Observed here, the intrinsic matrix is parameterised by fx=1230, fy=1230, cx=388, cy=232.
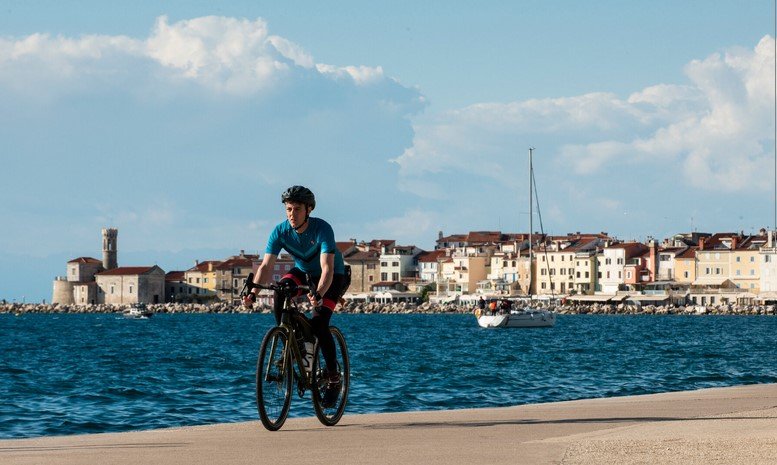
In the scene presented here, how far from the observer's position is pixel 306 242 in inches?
384

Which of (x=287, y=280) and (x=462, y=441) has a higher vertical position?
(x=287, y=280)

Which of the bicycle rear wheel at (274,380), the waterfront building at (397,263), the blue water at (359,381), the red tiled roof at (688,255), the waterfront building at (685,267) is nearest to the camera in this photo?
the bicycle rear wheel at (274,380)

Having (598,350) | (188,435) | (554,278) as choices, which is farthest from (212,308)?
(188,435)

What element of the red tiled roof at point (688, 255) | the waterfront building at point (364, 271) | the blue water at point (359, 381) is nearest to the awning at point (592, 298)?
the red tiled roof at point (688, 255)

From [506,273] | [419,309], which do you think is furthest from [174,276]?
[506,273]

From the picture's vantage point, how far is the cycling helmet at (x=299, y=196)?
9656 millimetres

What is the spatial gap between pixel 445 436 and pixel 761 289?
13743 cm

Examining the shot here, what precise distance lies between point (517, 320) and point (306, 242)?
7413cm

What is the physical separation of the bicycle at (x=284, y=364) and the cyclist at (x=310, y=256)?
0.10 metres

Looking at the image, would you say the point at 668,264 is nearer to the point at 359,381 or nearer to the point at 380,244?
the point at 380,244

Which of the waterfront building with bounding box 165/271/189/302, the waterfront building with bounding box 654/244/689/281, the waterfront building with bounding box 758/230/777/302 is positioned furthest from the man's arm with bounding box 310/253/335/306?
the waterfront building with bounding box 165/271/189/302

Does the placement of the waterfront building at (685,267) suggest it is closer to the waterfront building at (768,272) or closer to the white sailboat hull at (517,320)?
the waterfront building at (768,272)

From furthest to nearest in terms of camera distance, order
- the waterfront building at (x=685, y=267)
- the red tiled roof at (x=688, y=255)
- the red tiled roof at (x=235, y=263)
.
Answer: the red tiled roof at (x=235, y=263) < the red tiled roof at (x=688, y=255) < the waterfront building at (x=685, y=267)

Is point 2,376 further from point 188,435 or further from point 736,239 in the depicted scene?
point 736,239
